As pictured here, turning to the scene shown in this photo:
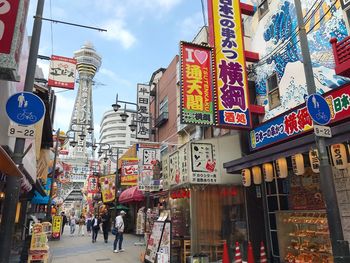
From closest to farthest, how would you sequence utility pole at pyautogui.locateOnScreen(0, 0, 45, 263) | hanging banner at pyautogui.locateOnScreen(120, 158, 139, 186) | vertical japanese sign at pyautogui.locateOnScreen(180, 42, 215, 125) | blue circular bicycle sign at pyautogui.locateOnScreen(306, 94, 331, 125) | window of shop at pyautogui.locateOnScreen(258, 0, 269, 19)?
utility pole at pyautogui.locateOnScreen(0, 0, 45, 263) → blue circular bicycle sign at pyautogui.locateOnScreen(306, 94, 331, 125) → vertical japanese sign at pyautogui.locateOnScreen(180, 42, 215, 125) → window of shop at pyautogui.locateOnScreen(258, 0, 269, 19) → hanging banner at pyautogui.locateOnScreen(120, 158, 139, 186)

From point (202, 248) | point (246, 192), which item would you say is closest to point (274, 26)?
point (246, 192)

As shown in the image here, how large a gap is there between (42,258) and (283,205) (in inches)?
380

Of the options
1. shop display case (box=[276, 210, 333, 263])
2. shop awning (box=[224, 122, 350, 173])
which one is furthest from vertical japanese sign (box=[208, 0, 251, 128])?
shop display case (box=[276, 210, 333, 263])

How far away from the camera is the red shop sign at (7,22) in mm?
4973

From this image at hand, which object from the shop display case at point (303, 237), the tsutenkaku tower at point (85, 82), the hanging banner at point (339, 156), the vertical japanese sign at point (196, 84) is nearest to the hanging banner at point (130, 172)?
the vertical japanese sign at point (196, 84)

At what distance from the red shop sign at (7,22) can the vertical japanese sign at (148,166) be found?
1407 cm

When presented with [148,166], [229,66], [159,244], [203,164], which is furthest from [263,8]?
[159,244]

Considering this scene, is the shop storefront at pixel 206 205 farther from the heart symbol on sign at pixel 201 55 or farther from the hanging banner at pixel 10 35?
the hanging banner at pixel 10 35

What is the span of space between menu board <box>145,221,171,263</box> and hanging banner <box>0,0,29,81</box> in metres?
8.28

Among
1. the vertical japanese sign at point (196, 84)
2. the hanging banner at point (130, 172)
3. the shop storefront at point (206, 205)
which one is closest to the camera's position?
the vertical japanese sign at point (196, 84)

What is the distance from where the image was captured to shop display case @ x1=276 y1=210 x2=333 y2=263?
35.8 feet

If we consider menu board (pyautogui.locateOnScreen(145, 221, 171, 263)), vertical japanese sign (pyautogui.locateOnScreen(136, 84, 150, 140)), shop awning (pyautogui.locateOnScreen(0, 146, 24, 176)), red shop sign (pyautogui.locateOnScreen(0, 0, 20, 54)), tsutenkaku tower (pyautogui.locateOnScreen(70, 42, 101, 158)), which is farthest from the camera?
tsutenkaku tower (pyautogui.locateOnScreen(70, 42, 101, 158))

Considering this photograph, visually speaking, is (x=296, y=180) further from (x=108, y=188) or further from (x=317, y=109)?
(x=108, y=188)

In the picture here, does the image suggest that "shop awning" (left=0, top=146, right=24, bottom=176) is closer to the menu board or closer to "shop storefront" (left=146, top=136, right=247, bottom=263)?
the menu board
